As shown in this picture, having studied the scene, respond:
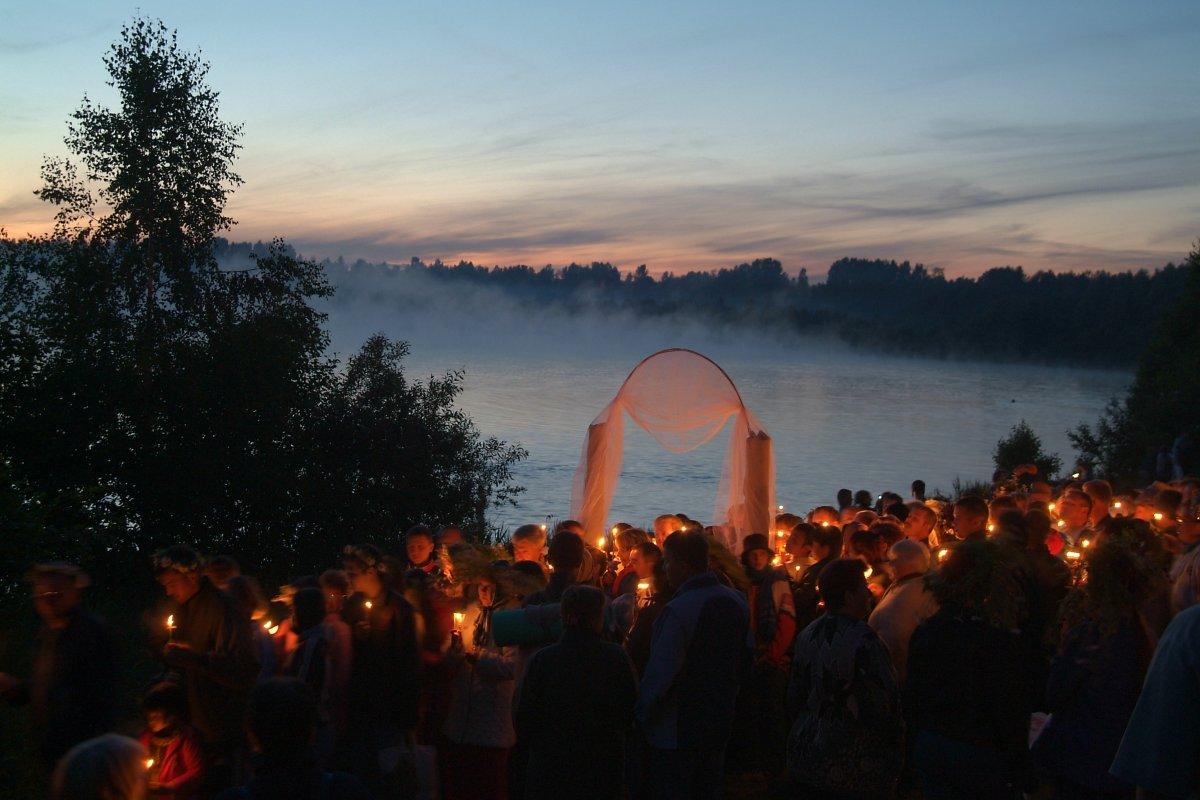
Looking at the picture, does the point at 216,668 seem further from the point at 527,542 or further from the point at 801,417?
the point at 801,417

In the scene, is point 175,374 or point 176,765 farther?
point 175,374

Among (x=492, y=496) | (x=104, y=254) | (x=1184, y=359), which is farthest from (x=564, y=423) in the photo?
(x=104, y=254)

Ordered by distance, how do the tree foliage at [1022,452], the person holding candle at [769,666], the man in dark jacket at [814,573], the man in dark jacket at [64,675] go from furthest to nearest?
the tree foliage at [1022,452] → the man in dark jacket at [814,573] → the person holding candle at [769,666] → the man in dark jacket at [64,675]

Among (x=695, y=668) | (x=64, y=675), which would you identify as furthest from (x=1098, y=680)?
(x=64, y=675)

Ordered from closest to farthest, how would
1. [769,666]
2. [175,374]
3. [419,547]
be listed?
[769,666], [419,547], [175,374]

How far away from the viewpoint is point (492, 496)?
1426 inches

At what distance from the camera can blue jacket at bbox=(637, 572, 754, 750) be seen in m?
4.89

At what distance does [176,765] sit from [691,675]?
7.34 ft

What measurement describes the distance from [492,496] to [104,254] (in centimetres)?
1506

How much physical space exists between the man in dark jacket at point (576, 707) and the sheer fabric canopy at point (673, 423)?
312 inches

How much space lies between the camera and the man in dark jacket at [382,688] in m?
5.14

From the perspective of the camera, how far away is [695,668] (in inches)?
194

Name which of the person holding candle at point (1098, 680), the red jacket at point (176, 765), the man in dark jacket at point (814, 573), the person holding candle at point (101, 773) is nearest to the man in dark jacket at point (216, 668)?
the red jacket at point (176, 765)

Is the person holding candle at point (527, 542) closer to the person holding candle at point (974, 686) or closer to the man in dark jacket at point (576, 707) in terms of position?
the man in dark jacket at point (576, 707)
